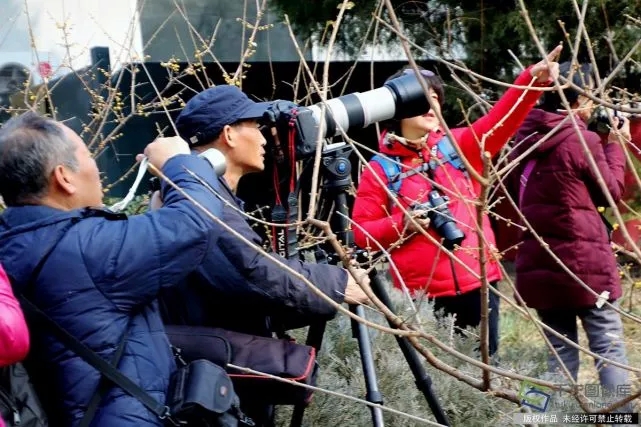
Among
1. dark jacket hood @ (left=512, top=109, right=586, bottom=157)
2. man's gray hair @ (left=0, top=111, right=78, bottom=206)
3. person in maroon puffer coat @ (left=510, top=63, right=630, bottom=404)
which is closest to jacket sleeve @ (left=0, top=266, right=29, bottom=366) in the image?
man's gray hair @ (left=0, top=111, right=78, bottom=206)

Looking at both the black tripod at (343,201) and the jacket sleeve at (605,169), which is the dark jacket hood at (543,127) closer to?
the jacket sleeve at (605,169)

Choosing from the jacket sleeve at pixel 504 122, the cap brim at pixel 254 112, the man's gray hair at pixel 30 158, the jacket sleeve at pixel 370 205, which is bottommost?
the jacket sleeve at pixel 370 205

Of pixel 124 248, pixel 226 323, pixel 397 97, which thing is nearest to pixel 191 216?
pixel 124 248

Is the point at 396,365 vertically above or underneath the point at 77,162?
underneath

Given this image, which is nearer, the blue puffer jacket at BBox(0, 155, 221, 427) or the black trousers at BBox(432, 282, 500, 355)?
the blue puffer jacket at BBox(0, 155, 221, 427)

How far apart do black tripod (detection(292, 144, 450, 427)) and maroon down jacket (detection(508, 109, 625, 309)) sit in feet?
3.67

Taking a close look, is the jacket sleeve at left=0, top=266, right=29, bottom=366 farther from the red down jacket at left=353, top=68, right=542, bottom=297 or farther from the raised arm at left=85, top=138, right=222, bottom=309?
the red down jacket at left=353, top=68, right=542, bottom=297

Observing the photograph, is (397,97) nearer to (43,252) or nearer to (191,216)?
(191,216)

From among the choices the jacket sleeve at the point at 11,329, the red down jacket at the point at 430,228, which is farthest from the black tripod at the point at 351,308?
the jacket sleeve at the point at 11,329

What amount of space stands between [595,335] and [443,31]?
11.3ft

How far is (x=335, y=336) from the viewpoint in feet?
11.7

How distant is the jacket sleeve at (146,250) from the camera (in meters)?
1.97

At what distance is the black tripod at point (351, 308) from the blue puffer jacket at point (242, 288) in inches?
6.1

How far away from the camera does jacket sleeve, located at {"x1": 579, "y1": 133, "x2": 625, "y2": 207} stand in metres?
3.55
